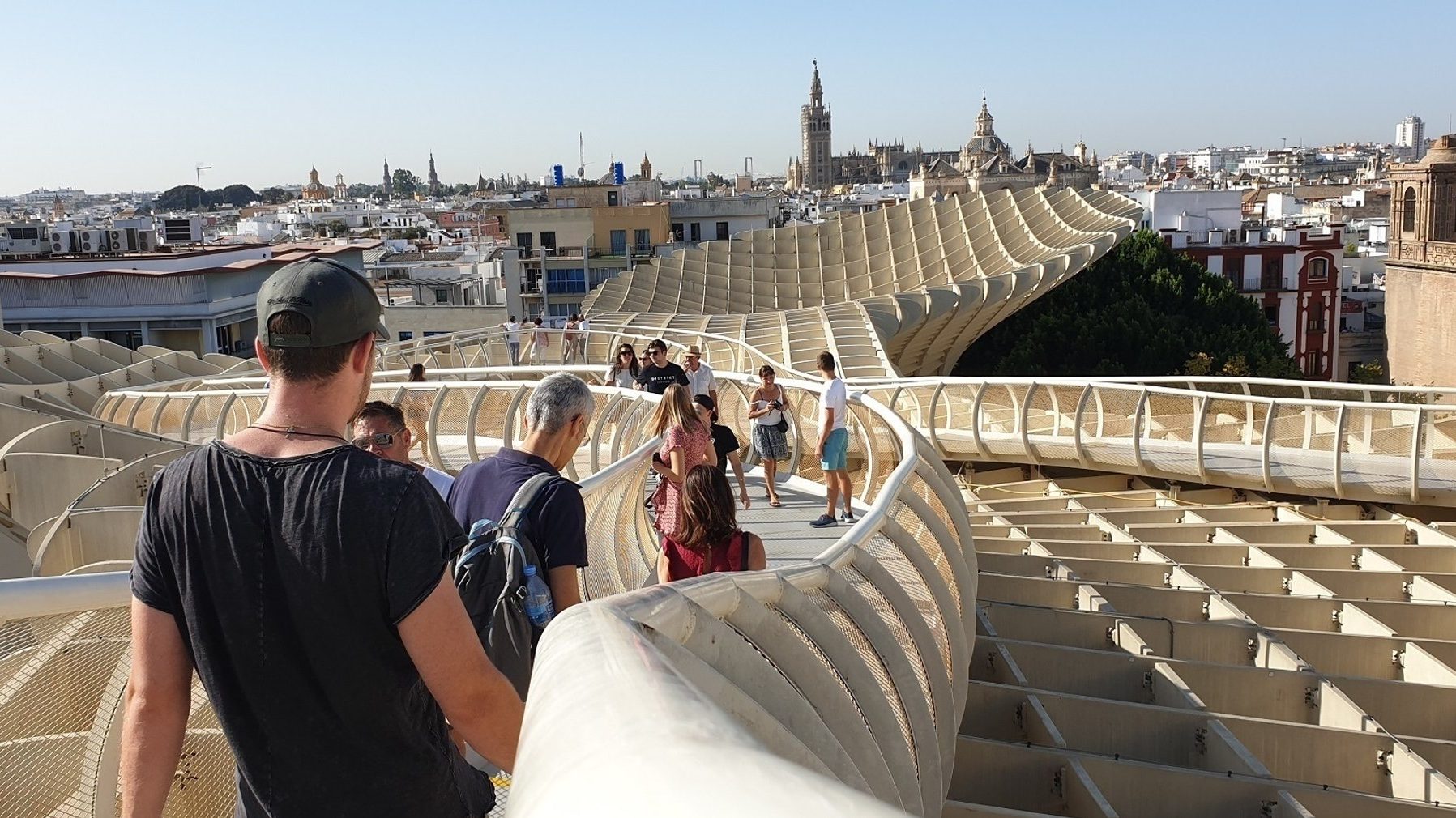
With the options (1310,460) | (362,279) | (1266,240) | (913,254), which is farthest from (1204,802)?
(1266,240)

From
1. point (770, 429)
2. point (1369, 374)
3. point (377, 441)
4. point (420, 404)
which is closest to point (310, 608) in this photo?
point (377, 441)

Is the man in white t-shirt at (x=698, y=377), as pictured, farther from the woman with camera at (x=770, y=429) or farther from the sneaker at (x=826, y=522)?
the sneaker at (x=826, y=522)

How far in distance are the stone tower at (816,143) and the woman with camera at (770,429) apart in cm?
18748

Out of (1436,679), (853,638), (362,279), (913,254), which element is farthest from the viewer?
(913,254)

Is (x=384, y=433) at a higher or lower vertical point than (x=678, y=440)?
higher

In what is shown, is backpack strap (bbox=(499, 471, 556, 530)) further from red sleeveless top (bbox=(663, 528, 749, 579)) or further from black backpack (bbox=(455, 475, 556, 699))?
red sleeveless top (bbox=(663, 528, 749, 579))

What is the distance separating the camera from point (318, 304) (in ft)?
6.32

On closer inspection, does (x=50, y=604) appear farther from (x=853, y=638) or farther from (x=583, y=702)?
(x=853, y=638)

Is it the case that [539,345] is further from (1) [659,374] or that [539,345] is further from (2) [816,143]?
(2) [816,143]

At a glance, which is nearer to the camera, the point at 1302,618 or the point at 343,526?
the point at 343,526

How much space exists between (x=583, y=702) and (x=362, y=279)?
938 mm

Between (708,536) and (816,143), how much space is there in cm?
19632

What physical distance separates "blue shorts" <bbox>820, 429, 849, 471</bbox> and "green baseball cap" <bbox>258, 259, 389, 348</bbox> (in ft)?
18.5

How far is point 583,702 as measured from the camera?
1.39 metres
